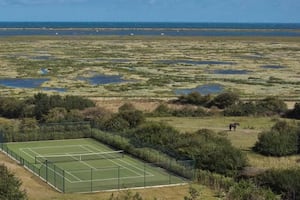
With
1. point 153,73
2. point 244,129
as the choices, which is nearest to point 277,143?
point 244,129

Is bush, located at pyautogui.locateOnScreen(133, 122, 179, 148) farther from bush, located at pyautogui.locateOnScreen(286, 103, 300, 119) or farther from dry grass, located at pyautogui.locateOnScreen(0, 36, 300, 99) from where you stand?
dry grass, located at pyautogui.locateOnScreen(0, 36, 300, 99)

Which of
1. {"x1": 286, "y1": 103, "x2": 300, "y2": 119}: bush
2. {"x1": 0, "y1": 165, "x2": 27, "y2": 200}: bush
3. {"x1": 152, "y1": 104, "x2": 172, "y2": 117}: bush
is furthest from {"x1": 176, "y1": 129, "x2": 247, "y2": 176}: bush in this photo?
{"x1": 286, "y1": 103, "x2": 300, "y2": 119}: bush

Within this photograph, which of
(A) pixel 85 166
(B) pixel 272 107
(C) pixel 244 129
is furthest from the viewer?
(B) pixel 272 107

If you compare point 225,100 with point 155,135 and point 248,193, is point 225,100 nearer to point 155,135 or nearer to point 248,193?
point 155,135

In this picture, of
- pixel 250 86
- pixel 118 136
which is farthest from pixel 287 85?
pixel 118 136

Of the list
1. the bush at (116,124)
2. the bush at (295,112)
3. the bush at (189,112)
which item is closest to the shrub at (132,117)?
the bush at (116,124)

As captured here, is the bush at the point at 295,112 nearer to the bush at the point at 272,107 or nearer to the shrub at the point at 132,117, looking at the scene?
the bush at the point at 272,107
